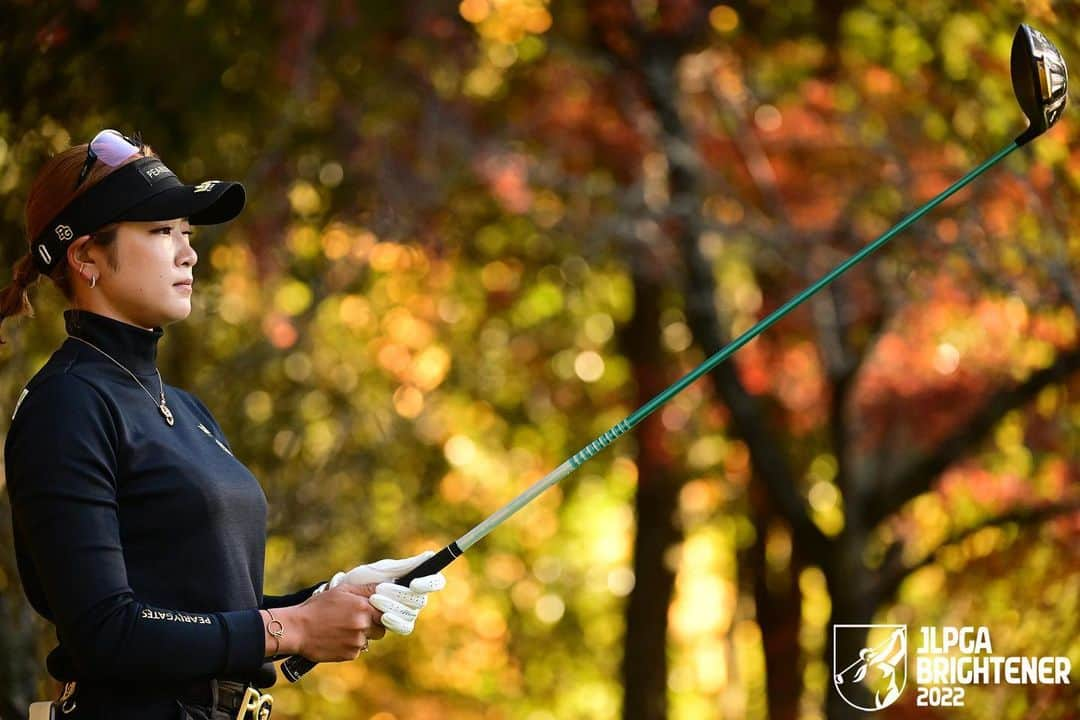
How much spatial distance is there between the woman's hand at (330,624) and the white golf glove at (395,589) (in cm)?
3

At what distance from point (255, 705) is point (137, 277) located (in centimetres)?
64

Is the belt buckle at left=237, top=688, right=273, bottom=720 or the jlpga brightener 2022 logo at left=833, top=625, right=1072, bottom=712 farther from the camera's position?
the jlpga brightener 2022 logo at left=833, top=625, right=1072, bottom=712

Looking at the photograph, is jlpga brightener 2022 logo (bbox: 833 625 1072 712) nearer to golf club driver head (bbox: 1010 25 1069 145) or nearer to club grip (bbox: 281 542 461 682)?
golf club driver head (bbox: 1010 25 1069 145)

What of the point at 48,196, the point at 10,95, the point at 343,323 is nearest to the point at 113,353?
the point at 48,196

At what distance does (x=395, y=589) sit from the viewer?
2.48 m

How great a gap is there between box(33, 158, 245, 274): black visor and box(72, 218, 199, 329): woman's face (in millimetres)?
28

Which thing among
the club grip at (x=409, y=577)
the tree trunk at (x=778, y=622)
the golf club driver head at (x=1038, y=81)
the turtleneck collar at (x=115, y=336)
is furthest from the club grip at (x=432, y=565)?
the tree trunk at (x=778, y=622)

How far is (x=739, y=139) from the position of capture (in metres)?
8.69

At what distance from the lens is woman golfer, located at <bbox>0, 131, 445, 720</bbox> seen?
217 cm

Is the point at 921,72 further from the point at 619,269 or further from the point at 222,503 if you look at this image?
the point at 222,503

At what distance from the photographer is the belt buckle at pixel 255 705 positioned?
237cm

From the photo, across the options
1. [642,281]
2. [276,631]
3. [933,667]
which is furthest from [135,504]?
[642,281]

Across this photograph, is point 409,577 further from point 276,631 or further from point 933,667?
point 933,667

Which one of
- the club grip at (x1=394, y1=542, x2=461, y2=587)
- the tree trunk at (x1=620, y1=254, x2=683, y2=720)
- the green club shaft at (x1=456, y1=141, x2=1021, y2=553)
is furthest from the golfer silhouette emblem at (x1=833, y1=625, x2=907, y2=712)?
the club grip at (x1=394, y1=542, x2=461, y2=587)
